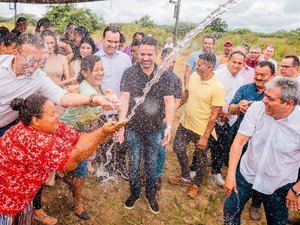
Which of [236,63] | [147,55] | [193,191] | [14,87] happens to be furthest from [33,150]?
[236,63]

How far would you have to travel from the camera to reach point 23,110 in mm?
2371

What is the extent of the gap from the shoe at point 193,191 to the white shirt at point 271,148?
1689mm

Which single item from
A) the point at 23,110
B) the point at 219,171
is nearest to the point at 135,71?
the point at 23,110

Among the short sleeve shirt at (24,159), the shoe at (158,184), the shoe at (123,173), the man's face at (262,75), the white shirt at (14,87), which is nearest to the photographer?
the short sleeve shirt at (24,159)

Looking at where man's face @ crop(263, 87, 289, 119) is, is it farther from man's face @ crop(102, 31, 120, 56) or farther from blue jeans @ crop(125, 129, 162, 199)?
man's face @ crop(102, 31, 120, 56)

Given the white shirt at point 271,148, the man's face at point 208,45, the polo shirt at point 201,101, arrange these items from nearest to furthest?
1. the white shirt at point 271,148
2. the polo shirt at point 201,101
3. the man's face at point 208,45

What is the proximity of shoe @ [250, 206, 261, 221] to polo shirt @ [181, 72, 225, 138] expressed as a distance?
4.50 ft

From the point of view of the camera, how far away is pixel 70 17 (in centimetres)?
2447

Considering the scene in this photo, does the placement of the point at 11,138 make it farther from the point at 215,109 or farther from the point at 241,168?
the point at 215,109

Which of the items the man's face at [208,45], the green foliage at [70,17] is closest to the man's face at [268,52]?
the man's face at [208,45]

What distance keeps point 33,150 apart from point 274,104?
2.15 metres

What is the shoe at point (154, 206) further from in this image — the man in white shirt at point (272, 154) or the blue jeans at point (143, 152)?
the man in white shirt at point (272, 154)

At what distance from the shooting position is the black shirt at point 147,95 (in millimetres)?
3760

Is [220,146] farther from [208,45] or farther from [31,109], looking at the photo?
[31,109]
